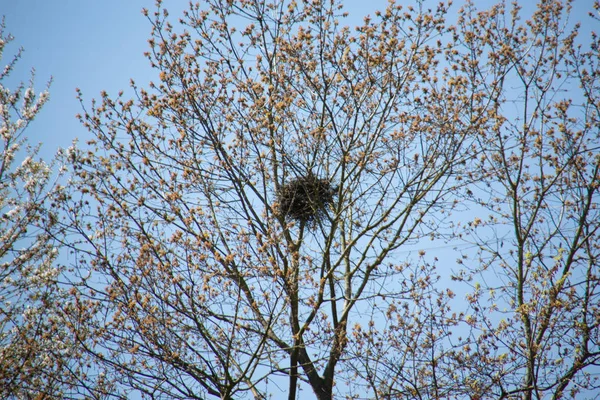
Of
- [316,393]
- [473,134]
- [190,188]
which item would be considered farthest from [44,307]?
[473,134]

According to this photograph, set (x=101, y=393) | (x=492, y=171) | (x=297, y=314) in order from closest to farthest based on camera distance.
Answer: (x=101, y=393) → (x=297, y=314) → (x=492, y=171)

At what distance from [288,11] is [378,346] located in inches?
176

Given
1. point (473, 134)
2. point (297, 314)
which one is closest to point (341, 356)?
point (297, 314)

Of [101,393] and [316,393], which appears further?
[316,393]

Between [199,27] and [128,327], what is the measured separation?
3918 millimetres

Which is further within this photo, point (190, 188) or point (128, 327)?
point (190, 188)

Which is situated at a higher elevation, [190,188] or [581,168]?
[581,168]

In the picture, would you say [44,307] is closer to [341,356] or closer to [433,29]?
[341,356]

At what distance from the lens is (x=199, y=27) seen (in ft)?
24.3

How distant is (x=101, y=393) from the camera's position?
582cm

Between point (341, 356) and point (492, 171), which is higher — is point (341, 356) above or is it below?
below

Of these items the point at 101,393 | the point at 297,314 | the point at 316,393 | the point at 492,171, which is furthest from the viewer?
the point at 492,171

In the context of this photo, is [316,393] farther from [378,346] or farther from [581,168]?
[581,168]

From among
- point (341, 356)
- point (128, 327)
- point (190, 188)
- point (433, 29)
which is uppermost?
point (433, 29)
